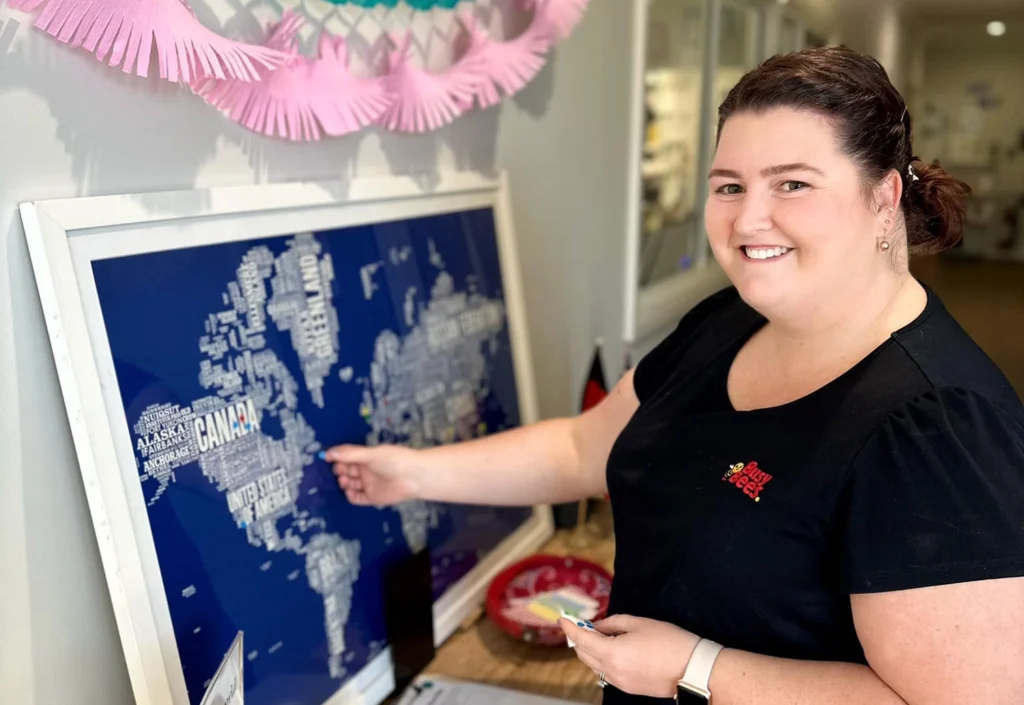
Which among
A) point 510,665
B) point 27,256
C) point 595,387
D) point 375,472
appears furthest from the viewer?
point 595,387

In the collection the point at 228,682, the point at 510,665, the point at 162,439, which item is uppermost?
the point at 162,439

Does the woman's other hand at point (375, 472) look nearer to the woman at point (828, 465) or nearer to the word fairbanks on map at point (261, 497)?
the word fairbanks on map at point (261, 497)

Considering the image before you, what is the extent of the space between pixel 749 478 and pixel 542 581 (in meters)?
0.61

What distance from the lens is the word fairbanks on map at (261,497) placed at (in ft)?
2.95

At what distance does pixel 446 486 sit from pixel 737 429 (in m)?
0.44

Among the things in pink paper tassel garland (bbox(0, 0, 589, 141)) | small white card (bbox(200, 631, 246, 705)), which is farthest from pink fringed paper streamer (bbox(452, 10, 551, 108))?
small white card (bbox(200, 631, 246, 705))

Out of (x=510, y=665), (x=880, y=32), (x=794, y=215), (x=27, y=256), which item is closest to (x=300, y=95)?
(x=27, y=256)

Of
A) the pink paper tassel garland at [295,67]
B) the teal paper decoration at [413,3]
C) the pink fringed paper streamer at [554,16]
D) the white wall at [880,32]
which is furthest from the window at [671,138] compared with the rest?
the teal paper decoration at [413,3]

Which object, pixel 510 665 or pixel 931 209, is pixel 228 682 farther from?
pixel 931 209

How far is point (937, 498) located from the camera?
0.75m

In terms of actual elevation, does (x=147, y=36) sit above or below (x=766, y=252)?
above

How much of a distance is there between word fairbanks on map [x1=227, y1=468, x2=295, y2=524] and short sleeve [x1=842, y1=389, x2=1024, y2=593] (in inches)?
24.0

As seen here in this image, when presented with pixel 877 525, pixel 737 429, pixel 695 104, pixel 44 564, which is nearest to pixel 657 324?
pixel 695 104

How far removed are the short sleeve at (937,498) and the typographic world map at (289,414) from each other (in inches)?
23.9
